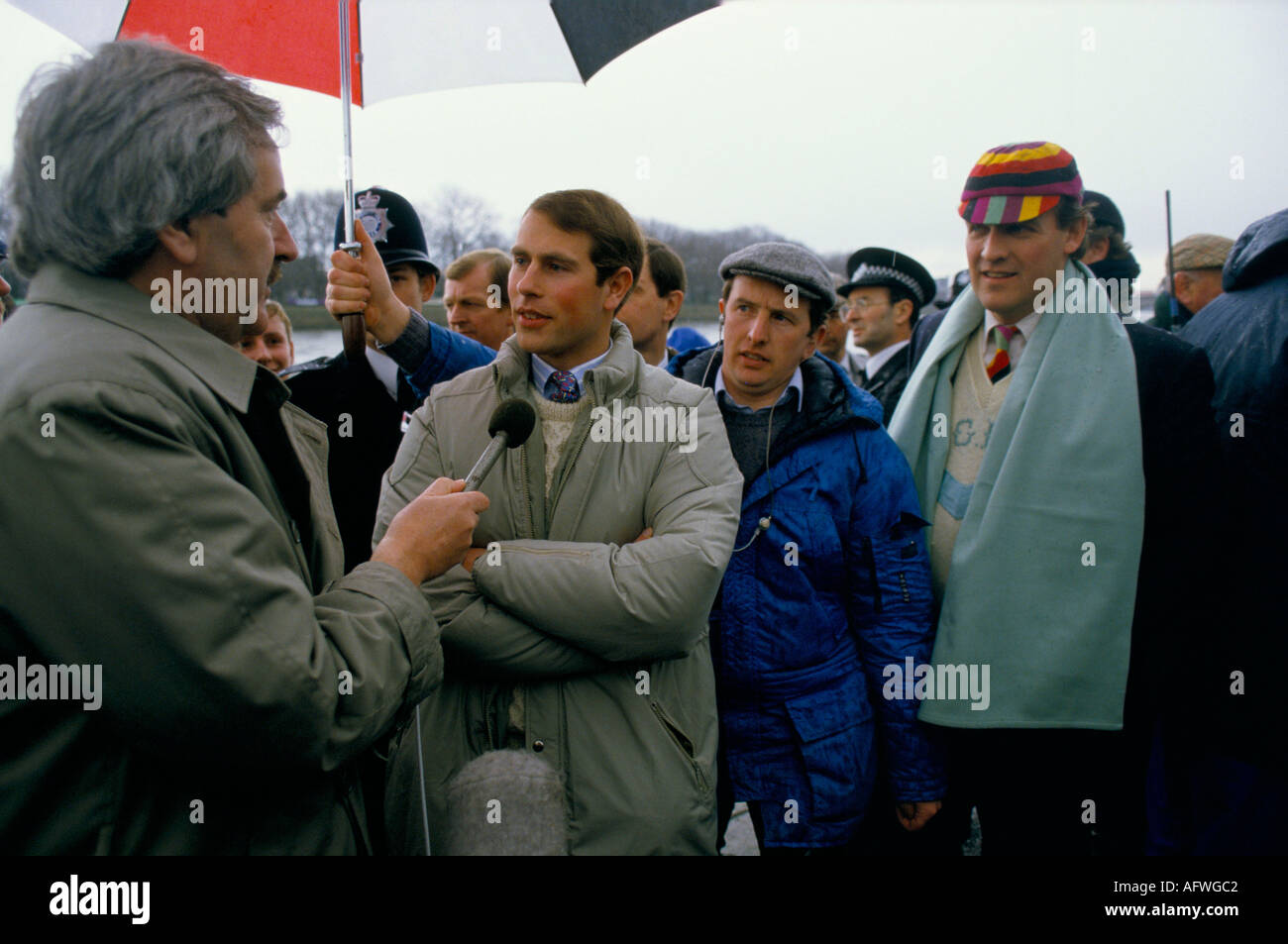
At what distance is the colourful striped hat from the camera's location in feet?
8.79

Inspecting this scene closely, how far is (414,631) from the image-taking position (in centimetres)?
158

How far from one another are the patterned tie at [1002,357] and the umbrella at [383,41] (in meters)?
1.38

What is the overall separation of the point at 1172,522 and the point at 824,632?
106 centimetres

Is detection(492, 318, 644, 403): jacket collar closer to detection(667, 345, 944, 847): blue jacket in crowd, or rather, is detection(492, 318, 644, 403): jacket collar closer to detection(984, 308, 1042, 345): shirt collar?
detection(667, 345, 944, 847): blue jacket in crowd

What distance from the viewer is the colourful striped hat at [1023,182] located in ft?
8.79

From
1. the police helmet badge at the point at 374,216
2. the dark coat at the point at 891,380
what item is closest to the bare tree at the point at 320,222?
the police helmet badge at the point at 374,216

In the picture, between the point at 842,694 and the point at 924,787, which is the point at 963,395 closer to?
the point at 842,694

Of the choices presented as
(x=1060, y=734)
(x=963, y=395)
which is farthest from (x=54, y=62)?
(x=1060, y=734)

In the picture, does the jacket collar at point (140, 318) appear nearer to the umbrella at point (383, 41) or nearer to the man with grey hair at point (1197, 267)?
the umbrella at point (383, 41)

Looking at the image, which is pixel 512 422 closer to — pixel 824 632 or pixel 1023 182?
pixel 824 632

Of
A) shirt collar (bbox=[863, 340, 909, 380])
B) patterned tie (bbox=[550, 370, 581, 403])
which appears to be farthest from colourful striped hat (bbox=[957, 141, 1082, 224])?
shirt collar (bbox=[863, 340, 909, 380])

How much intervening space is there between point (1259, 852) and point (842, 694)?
1536mm

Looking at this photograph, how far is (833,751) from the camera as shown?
254 cm
